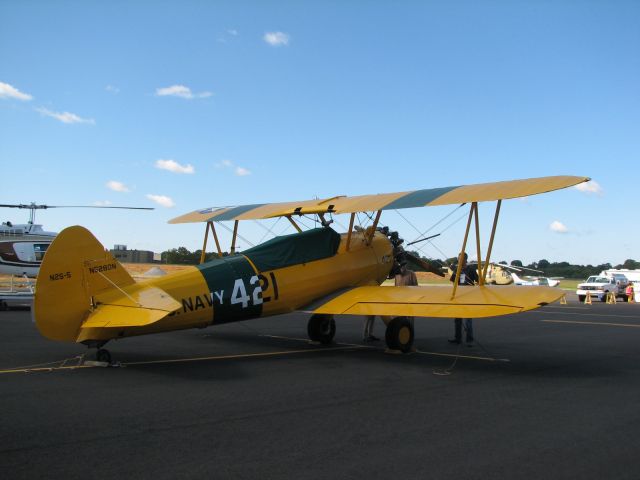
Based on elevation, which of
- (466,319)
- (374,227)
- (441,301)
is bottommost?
(466,319)

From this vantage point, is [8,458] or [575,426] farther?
[575,426]

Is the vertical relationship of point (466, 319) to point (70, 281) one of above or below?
below

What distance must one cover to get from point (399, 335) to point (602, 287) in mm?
30510

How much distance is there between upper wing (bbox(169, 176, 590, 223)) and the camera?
8516 mm

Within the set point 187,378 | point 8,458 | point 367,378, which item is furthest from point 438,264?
point 8,458

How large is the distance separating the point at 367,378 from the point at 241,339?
4.82 meters

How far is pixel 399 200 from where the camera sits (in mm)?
9953

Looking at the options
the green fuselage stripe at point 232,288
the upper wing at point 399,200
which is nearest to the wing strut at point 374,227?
the upper wing at point 399,200

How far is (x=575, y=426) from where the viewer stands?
5504 millimetres

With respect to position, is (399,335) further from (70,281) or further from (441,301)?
(70,281)

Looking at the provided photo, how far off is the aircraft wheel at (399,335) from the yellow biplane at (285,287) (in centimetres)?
2

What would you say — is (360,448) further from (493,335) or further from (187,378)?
(493,335)

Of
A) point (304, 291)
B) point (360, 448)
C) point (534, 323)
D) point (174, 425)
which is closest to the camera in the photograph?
point (360, 448)

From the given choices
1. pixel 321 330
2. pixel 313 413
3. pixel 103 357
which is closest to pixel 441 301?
pixel 321 330
